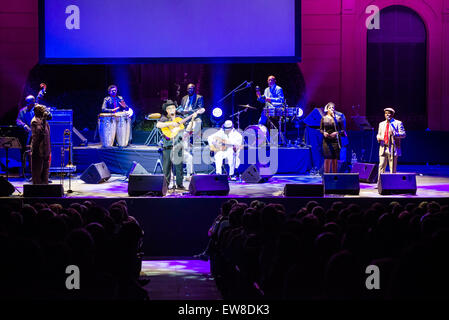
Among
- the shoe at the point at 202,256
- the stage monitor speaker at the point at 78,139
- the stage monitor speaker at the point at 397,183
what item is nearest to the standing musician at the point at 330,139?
the stage monitor speaker at the point at 397,183

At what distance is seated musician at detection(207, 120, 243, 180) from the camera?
11.9 metres

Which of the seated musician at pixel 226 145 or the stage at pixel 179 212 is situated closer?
the stage at pixel 179 212

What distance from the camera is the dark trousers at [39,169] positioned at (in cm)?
941

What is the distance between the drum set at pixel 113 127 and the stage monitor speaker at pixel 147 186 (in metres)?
4.96

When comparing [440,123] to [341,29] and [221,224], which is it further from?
[221,224]

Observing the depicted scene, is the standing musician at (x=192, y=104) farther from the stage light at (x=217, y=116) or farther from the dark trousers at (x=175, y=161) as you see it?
the dark trousers at (x=175, y=161)

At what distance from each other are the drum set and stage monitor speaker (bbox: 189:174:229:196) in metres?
5.30

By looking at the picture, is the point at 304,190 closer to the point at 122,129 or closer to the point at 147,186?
the point at 147,186

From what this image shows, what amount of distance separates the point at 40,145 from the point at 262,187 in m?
4.45

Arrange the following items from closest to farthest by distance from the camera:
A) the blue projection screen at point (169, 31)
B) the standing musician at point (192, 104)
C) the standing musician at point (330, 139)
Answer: the standing musician at point (330, 139) < the standing musician at point (192, 104) < the blue projection screen at point (169, 31)

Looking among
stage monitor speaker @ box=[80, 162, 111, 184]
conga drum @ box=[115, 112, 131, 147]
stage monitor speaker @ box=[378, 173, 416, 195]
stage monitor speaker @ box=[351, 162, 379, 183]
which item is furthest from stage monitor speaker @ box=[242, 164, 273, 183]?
conga drum @ box=[115, 112, 131, 147]

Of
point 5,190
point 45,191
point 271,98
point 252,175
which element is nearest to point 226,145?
point 252,175

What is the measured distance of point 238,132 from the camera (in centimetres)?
1248

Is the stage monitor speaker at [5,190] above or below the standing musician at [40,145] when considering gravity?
below
